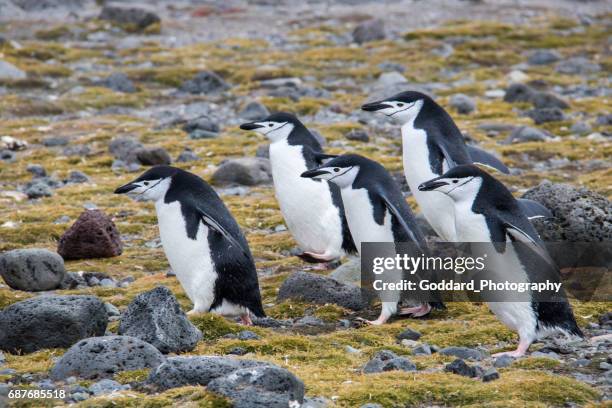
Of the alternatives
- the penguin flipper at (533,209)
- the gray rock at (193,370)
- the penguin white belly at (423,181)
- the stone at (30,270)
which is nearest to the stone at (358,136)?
the penguin white belly at (423,181)

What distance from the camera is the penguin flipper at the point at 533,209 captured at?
8492 millimetres

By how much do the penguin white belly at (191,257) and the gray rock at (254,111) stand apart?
10.3 meters

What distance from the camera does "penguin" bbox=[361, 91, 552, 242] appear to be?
8.72m

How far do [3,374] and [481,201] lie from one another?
3215 millimetres

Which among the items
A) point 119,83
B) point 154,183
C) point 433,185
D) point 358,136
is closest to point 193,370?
point 433,185

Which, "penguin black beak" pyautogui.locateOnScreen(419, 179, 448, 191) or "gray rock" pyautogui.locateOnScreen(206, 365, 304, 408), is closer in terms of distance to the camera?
"gray rock" pyautogui.locateOnScreen(206, 365, 304, 408)

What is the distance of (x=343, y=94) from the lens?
20.8 metres

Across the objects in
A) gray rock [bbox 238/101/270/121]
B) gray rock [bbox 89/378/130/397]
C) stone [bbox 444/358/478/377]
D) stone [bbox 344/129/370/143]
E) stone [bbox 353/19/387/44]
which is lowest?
stone [bbox 353/19/387/44]

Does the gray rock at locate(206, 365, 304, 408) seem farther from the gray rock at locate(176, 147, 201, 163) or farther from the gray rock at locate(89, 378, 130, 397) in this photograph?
the gray rock at locate(176, 147, 201, 163)

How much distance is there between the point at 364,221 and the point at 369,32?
2175 centimetres

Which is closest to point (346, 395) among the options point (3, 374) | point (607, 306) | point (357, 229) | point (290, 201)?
point (3, 374)

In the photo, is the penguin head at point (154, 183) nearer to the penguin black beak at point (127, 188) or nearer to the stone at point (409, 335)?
the penguin black beak at point (127, 188)

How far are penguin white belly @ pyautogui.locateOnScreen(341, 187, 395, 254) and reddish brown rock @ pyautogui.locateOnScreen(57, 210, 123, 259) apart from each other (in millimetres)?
2846

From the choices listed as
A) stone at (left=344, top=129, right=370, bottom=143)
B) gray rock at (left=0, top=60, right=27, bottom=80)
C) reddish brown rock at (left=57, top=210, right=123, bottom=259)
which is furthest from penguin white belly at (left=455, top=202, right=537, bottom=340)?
gray rock at (left=0, top=60, right=27, bottom=80)
